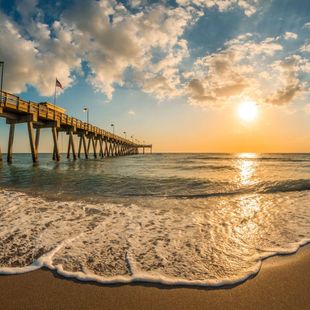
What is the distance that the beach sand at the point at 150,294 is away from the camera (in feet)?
6.26

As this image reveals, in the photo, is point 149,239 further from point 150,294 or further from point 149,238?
point 150,294

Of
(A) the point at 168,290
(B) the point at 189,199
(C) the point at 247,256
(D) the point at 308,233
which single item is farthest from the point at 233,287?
(B) the point at 189,199

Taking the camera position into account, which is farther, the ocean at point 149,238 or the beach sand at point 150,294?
the ocean at point 149,238

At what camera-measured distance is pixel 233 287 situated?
7.22 ft

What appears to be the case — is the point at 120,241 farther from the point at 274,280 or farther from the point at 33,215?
the point at 33,215

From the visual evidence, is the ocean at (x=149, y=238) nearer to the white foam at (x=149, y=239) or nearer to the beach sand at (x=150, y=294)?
the white foam at (x=149, y=239)

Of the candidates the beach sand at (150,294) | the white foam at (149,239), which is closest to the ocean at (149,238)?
the white foam at (149,239)

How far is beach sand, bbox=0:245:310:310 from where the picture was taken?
1907 millimetres

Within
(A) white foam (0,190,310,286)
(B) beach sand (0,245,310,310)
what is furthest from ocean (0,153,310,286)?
(B) beach sand (0,245,310,310)

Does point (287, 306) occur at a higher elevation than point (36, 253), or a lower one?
higher

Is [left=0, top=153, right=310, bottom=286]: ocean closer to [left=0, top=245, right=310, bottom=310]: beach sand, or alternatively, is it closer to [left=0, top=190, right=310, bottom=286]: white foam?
[left=0, top=190, right=310, bottom=286]: white foam

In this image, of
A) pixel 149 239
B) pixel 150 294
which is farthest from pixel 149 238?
pixel 150 294

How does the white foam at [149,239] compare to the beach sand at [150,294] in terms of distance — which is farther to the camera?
the white foam at [149,239]

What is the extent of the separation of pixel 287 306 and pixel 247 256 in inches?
41.4
